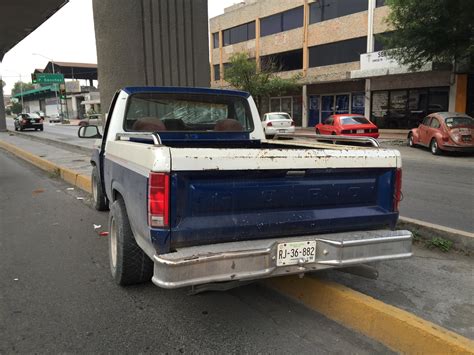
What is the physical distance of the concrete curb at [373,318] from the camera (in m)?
2.86

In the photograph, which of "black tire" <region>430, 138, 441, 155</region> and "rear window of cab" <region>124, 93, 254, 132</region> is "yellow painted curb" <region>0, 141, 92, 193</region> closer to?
"rear window of cab" <region>124, 93, 254, 132</region>

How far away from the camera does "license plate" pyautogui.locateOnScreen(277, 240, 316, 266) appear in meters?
3.11

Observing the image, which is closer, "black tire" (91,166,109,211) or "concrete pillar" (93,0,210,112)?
"black tire" (91,166,109,211)

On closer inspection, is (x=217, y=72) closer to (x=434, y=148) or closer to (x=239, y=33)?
(x=239, y=33)

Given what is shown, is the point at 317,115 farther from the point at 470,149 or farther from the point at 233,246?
the point at 233,246

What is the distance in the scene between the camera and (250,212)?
3.14 m

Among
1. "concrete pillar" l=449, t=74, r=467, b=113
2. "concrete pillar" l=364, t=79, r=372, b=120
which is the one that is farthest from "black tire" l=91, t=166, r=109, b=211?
"concrete pillar" l=364, t=79, r=372, b=120

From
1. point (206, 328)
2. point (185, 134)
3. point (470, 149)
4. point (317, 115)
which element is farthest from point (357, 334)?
point (317, 115)

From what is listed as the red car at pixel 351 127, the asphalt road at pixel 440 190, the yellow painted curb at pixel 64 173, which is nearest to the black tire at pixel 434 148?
the asphalt road at pixel 440 190

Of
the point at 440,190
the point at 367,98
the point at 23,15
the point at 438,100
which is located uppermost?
the point at 23,15

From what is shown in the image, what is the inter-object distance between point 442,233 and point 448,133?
36.8ft

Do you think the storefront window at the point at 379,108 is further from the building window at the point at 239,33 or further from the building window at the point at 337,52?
the building window at the point at 239,33

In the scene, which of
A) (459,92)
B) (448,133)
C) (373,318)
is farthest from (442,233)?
(459,92)

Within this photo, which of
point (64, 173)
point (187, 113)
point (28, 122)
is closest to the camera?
point (187, 113)
